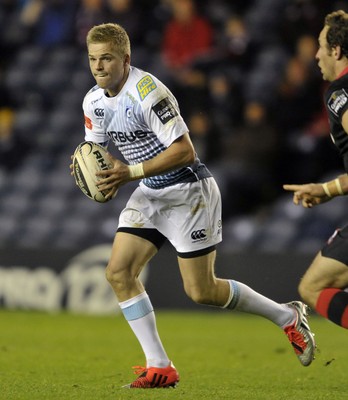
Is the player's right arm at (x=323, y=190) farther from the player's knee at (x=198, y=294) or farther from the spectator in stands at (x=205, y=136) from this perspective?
the spectator in stands at (x=205, y=136)

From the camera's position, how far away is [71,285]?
43.0 feet

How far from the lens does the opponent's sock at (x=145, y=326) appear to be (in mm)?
6910

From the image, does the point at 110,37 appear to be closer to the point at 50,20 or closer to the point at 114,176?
the point at 114,176

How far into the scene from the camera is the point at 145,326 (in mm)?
6934

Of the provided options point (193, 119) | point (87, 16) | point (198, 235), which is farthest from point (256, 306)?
point (87, 16)

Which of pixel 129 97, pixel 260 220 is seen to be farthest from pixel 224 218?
pixel 129 97

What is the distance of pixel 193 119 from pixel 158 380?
7.26 m

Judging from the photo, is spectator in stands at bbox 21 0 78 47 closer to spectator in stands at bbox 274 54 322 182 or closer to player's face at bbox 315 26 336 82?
spectator in stands at bbox 274 54 322 182

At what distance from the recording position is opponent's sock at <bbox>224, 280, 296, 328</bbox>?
23.7ft

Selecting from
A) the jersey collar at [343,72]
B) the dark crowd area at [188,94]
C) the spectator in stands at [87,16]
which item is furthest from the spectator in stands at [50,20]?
the jersey collar at [343,72]

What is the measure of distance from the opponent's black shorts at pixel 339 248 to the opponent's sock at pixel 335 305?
19 centimetres

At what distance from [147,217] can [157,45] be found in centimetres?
893

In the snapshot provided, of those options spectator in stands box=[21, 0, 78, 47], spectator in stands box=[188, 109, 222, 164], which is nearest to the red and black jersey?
spectator in stands box=[188, 109, 222, 164]

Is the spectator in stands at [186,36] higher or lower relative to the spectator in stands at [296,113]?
higher
